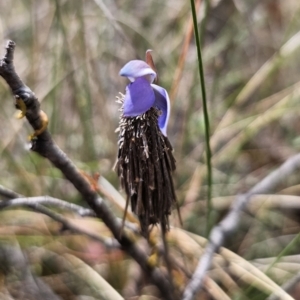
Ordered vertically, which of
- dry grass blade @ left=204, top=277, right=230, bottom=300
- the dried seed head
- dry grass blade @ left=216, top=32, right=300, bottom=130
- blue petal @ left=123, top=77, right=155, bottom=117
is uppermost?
dry grass blade @ left=216, top=32, right=300, bottom=130

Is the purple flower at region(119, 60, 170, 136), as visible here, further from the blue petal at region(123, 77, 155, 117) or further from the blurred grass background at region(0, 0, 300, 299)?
the blurred grass background at region(0, 0, 300, 299)

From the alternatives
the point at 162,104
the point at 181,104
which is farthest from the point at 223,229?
the point at 181,104

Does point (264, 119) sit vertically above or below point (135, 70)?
above

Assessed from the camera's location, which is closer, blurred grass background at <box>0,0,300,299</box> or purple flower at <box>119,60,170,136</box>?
purple flower at <box>119,60,170,136</box>

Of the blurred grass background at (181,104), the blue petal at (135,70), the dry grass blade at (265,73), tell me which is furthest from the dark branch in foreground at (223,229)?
the blue petal at (135,70)

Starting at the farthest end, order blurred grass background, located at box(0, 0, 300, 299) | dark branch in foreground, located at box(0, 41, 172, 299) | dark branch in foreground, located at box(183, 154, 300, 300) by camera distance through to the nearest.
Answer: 1. blurred grass background, located at box(0, 0, 300, 299)
2. dark branch in foreground, located at box(183, 154, 300, 300)
3. dark branch in foreground, located at box(0, 41, 172, 299)

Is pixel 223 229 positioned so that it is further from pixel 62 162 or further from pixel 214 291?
pixel 62 162

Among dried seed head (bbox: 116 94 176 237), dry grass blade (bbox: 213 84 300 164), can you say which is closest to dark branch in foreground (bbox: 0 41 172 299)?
dried seed head (bbox: 116 94 176 237)
